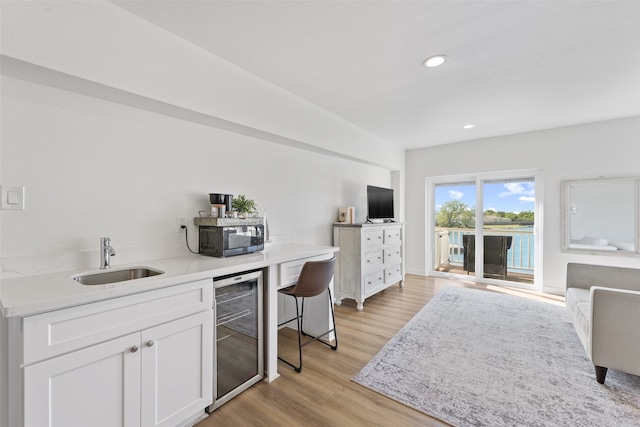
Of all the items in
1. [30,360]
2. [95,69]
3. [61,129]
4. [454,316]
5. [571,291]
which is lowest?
[454,316]

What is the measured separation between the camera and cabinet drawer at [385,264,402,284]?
4.18 metres

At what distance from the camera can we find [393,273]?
14.3 ft

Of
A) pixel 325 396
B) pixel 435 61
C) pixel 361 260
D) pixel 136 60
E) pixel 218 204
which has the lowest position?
pixel 325 396

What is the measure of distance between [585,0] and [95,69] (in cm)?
283

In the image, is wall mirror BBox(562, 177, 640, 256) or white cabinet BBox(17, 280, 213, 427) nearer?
white cabinet BBox(17, 280, 213, 427)

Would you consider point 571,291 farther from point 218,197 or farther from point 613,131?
point 218,197

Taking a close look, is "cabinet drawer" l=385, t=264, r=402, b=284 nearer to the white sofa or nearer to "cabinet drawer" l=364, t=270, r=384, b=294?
"cabinet drawer" l=364, t=270, r=384, b=294

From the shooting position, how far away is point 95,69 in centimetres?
155

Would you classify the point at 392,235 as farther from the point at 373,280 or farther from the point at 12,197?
the point at 12,197

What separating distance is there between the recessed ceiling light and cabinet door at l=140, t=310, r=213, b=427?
2458mm

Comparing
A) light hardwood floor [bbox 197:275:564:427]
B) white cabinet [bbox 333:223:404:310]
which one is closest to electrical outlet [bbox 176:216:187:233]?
light hardwood floor [bbox 197:275:564:427]

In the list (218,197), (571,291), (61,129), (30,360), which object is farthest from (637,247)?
(61,129)

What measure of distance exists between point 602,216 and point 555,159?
98 centimetres

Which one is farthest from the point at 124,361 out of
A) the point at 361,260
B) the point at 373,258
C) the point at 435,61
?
the point at 373,258
